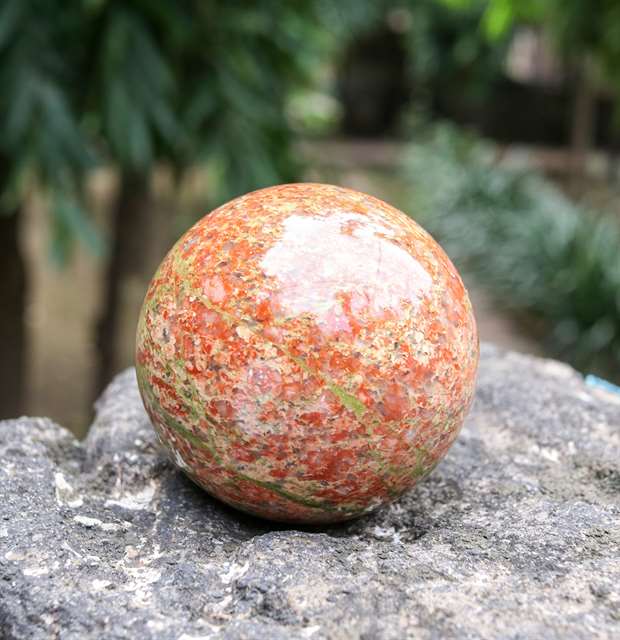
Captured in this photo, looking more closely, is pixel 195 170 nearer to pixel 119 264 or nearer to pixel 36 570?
pixel 119 264

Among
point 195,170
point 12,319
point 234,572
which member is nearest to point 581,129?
point 195,170

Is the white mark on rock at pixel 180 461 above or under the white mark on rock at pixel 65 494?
above

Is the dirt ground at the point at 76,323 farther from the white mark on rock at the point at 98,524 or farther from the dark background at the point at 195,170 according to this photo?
the white mark on rock at the point at 98,524

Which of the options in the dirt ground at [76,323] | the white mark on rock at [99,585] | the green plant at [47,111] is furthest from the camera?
the dirt ground at [76,323]

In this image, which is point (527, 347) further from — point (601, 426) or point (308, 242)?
point (308, 242)

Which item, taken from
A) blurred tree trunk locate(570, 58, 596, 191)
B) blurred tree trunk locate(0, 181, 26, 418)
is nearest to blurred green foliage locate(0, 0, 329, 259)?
blurred tree trunk locate(0, 181, 26, 418)

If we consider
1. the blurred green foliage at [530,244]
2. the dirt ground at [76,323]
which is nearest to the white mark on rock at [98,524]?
the dirt ground at [76,323]
